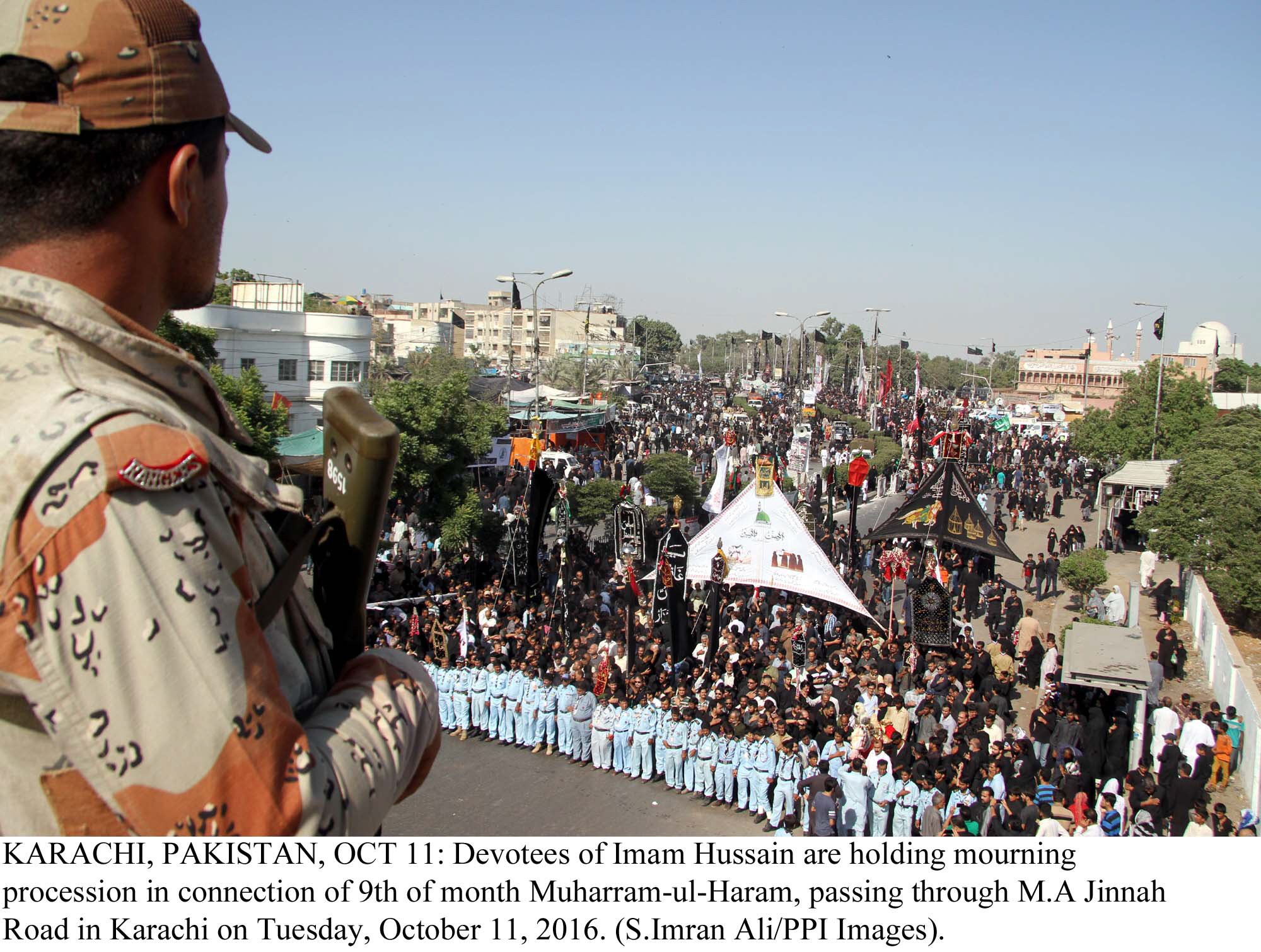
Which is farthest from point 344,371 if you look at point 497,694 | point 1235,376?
point 1235,376

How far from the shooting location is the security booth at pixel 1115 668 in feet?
37.3

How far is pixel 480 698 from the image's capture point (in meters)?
13.7

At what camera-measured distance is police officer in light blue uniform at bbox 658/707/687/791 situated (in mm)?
11867

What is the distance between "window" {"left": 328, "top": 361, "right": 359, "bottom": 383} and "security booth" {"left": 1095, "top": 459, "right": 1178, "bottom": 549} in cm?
2324

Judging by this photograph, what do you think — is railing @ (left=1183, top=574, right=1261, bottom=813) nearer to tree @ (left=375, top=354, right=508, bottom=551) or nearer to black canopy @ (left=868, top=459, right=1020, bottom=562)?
black canopy @ (left=868, top=459, right=1020, bottom=562)

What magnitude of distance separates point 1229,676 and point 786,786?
6.94 meters

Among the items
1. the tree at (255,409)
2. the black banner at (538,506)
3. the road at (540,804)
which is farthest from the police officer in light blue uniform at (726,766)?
the tree at (255,409)

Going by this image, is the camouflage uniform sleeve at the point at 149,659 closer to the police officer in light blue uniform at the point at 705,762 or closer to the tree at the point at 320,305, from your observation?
the police officer in light blue uniform at the point at 705,762

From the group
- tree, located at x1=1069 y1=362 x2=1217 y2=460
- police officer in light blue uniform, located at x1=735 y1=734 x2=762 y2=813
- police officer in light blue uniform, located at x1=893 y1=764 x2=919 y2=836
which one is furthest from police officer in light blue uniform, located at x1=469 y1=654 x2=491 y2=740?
tree, located at x1=1069 y1=362 x2=1217 y2=460

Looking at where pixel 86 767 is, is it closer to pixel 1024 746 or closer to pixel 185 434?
pixel 185 434

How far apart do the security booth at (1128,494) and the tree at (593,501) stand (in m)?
13.0

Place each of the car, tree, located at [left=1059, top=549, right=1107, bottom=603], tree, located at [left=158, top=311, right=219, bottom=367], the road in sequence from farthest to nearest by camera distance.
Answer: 1. the car
2. tree, located at [left=1059, top=549, right=1107, bottom=603]
3. tree, located at [left=158, top=311, right=219, bottom=367]
4. the road

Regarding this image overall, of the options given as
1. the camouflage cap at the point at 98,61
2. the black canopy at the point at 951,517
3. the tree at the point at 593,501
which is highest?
the camouflage cap at the point at 98,61

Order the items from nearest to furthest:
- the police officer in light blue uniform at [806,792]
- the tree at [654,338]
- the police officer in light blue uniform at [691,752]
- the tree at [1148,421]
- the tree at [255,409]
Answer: the police officer in light blue uniform at [806,792], the police officer in light blue uniform at [691,752], the tree at [255,409], the tree at [1148,421], the tree at [654,338]
